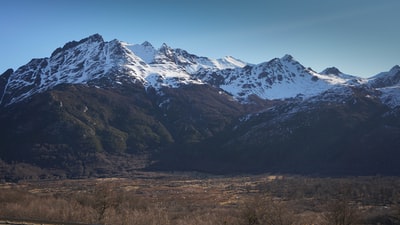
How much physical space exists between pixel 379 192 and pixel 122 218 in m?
126

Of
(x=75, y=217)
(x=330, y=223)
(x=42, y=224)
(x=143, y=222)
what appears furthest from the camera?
(x=75, y=217)

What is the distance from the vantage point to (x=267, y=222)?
92875 millimetres

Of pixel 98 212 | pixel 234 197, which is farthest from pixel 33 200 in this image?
pixel 234 197

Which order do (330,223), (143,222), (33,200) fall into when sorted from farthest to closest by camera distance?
(33,200), (143,222), (330,223)

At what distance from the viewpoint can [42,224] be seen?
95.3 metres

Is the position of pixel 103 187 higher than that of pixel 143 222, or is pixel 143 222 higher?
pixel 103 187

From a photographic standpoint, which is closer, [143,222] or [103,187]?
[143,222]

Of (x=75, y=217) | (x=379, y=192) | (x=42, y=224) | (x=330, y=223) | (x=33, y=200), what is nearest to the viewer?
(x=330, y=223)

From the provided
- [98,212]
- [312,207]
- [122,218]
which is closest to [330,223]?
[122,218]

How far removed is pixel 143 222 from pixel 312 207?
245 feet

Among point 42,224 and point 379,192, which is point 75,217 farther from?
point 379,192

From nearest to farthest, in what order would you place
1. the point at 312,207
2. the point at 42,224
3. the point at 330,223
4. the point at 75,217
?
the point at 330,223
the point at 42,224
the point at 75,217
the point at 312,207

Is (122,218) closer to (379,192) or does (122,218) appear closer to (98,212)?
(98,212)

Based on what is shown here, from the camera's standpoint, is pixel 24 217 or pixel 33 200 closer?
pixel 24 217
